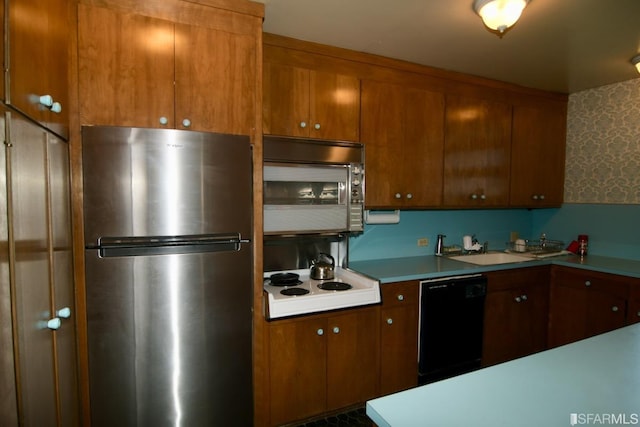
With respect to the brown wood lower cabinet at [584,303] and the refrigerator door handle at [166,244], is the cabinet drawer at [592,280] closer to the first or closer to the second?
the brown wood lower cabinet at [584,303]

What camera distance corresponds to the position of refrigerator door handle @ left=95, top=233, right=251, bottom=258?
1547 mm

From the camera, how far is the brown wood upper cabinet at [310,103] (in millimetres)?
2133

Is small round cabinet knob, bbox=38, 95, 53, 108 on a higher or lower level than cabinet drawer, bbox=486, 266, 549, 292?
higher

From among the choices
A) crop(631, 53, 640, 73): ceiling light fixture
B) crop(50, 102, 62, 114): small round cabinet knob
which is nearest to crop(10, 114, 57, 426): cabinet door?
crop(50, 102, 62, 114): small round cabinet knob

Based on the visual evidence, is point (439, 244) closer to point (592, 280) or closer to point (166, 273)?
point (592, 280)

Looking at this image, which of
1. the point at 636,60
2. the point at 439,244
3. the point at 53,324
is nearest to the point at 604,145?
the point at 636,60

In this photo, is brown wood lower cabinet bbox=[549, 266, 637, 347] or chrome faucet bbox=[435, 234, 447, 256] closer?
brown wood lower cabinet bbox=[549, 266, 637, 347]

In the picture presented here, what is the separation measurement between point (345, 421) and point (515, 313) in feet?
5.59

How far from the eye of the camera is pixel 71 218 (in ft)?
4.85

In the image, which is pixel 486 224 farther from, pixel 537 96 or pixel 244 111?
pixel 244 111

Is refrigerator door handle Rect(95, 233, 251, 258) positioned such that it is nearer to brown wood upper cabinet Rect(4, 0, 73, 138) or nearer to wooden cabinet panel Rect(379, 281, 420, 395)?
brown wood upper cabinet Rect(4, 0, 73, 138)

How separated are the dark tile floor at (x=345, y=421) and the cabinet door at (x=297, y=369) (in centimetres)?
9

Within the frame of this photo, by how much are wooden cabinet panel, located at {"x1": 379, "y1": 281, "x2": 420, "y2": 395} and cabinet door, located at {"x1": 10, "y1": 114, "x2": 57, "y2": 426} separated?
5.73ft

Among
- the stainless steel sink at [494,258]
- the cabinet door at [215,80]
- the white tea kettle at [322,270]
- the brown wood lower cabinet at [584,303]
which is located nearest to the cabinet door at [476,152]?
the stainless steel sink at [494,258]
